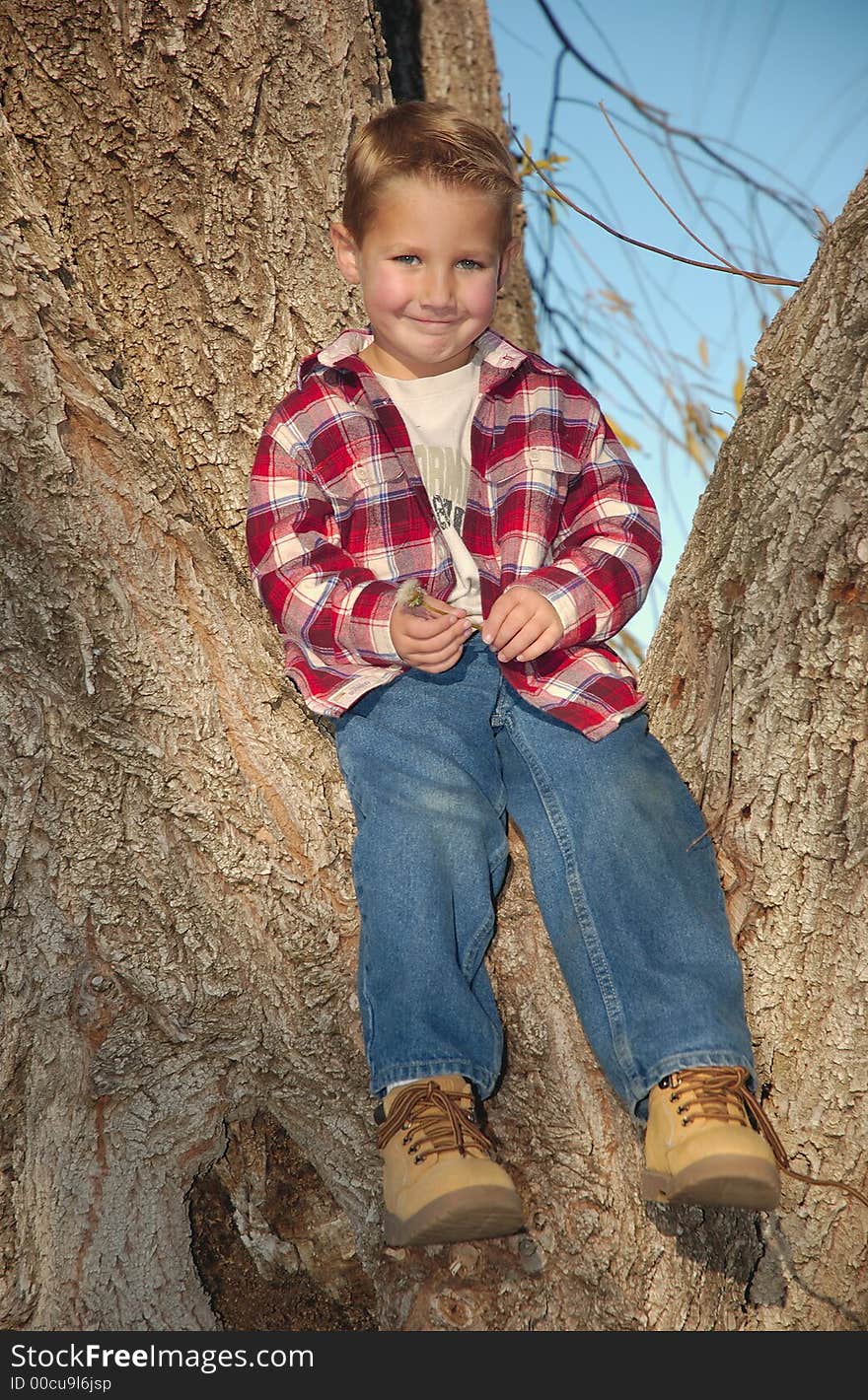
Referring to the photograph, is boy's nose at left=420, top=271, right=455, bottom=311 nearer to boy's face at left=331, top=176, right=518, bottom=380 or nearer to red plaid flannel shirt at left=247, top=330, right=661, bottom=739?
boy's face at left=331, top=176, right=518, bottom=380

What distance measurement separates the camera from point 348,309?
86.3 inches

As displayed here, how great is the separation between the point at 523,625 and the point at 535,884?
46 centimetres

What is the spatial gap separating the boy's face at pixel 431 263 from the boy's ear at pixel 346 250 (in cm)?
5

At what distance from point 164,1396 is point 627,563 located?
1619 millimetres

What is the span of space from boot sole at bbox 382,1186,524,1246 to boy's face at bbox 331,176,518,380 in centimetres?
145

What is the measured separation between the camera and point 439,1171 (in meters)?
1.56

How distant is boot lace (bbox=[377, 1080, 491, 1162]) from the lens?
1.60m

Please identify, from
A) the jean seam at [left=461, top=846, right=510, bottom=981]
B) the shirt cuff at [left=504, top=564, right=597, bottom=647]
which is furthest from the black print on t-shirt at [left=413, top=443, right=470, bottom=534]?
the jean seam at [left=461, top=846, right=510, bottom=981]

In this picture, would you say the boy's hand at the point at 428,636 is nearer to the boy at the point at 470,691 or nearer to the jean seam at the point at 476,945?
the boy at the point at 470,691

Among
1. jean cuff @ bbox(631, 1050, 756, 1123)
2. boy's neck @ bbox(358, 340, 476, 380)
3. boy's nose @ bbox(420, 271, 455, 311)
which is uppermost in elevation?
boy's nose @ bbox(420, 271, 455, 311)

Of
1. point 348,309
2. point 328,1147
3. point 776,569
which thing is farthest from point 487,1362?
point 348,309

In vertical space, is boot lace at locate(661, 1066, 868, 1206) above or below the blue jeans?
below

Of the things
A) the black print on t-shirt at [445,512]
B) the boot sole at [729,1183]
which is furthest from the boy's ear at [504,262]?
the boot sole at [729,1183]

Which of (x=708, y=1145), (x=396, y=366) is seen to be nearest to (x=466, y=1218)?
(x=708, y=1145)
